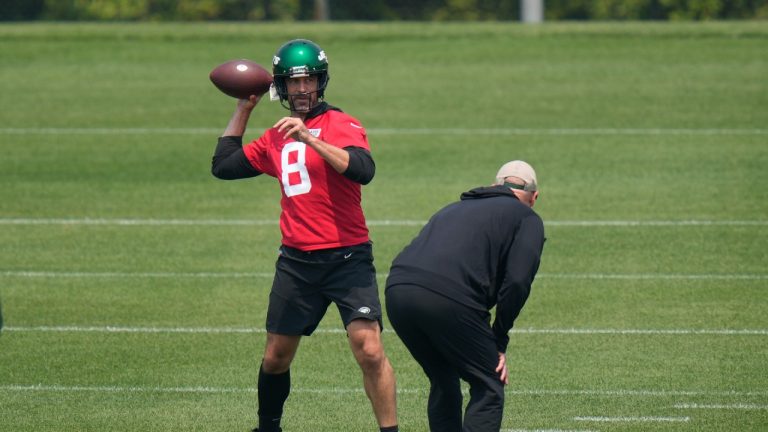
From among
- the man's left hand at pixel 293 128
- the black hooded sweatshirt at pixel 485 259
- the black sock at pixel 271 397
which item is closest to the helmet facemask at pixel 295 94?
the man's left hand at pixel 293 128

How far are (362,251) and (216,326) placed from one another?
154 inches

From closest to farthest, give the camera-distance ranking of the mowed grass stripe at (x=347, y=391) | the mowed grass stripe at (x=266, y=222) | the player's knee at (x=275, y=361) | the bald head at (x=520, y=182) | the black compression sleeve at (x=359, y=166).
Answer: the bald head at (x=520, y=182), the black compression sleeve at (x=359, y=166), the player's knee at (x=275, y=361), the mowed grass stripe at (x=347, y=391), the mowed grass stripe at (x=266, y=222)

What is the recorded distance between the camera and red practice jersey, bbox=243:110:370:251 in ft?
26.7

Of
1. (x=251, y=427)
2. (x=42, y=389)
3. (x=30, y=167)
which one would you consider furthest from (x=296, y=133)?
(x=30, y=167)

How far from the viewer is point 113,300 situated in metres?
12.8

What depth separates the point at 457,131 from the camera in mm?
20359

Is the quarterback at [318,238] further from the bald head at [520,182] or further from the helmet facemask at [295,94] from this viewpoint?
the bald head at [520,182]

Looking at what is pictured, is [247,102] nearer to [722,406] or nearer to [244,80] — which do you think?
[244,80]

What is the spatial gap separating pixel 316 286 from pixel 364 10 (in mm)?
25163

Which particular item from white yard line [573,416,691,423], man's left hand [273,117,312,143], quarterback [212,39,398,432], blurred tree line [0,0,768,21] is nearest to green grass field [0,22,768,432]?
white yard line [573,416,691,423]

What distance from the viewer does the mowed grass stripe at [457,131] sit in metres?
19.9

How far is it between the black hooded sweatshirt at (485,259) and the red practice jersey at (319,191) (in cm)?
90

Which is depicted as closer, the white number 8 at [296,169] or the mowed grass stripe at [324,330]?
the white number 8 at [296,169]

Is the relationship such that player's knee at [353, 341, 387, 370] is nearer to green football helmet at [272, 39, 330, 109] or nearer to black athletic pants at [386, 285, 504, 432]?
black athletic pants at [386, 285, 504, 432]
